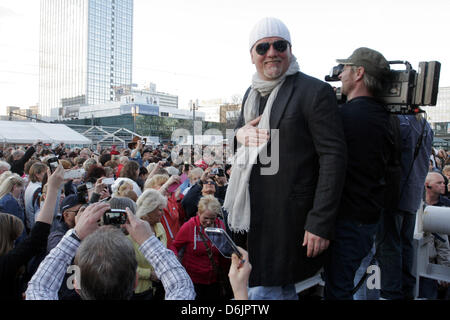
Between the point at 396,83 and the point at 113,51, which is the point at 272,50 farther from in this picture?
the point at 113,51

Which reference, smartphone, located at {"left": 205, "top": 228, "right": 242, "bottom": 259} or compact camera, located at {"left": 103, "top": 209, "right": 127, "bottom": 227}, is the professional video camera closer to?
smartphone, located at {"left": 205, "top": 228, "right": 242, "bottom": 259}

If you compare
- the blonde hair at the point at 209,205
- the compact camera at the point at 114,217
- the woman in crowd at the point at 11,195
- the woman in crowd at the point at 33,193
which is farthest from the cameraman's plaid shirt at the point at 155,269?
the woman in crowd at the point at 33,193

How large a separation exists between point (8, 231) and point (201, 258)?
1964 mm

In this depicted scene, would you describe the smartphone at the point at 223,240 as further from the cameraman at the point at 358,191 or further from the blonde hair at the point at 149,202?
the blonde hair at the point at 149,202

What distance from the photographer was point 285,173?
1827 millimetres

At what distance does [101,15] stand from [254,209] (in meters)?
145

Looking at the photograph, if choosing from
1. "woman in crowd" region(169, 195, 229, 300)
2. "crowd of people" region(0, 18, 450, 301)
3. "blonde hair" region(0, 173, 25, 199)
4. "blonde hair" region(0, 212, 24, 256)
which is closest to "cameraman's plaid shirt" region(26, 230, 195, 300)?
"crowd of people" region(0, 18, 450, 301)

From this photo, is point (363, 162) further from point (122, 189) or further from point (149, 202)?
point (122, 189)

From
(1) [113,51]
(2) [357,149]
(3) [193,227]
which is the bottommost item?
(3) [193,227]

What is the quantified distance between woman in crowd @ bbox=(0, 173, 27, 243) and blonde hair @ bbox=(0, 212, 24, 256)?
1.58 meters

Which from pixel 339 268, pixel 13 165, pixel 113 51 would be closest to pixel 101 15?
pixel 113 51

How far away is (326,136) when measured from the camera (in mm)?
1758

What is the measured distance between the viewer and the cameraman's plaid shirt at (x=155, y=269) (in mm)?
1744
